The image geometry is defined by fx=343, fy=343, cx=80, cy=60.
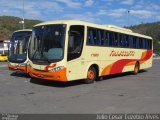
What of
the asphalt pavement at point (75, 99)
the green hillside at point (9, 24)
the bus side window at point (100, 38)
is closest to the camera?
the asphalt pavement at point (75, 99)

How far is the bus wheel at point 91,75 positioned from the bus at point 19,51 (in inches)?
155

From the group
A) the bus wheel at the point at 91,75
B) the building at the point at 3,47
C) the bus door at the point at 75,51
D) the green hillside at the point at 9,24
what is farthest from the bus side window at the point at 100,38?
the green hillside at the point at 9,24

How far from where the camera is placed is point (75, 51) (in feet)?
50.6

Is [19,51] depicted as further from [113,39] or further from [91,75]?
[113,39]

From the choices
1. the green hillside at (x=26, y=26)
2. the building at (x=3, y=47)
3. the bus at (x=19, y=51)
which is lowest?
the building at (x=3, y=47)

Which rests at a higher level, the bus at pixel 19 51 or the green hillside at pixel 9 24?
the green hillside at pixel 9 24

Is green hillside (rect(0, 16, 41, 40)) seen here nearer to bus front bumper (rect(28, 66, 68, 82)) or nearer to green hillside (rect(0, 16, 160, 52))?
green hillside (rect(0, 16, 160, 52))

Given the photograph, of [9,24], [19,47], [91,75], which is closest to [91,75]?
[91,75]

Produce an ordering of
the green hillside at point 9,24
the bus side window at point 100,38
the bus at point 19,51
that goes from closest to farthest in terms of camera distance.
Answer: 1. the bus side window at point 100,38
2. the bus at point 19,51
3. the green hillside at point 9,24

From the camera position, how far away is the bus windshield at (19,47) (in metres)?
19.2

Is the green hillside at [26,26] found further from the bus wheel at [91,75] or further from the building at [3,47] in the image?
the bus wheel at [91,75]

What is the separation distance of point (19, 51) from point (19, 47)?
0.25 m

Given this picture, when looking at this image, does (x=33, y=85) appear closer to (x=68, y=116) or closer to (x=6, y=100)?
(x=6, y=100)

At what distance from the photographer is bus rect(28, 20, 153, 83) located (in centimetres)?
1477
